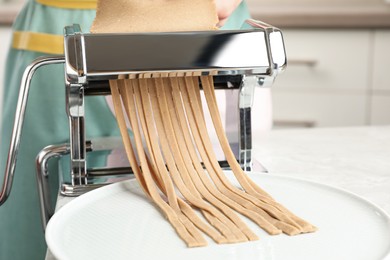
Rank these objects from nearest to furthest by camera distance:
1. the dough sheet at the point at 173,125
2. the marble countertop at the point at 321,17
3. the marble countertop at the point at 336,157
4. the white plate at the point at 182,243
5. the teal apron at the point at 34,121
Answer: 1. the white plate at the point at 182,243
2. the dough sheet at the point at 173,125
3. the marble countertop at the point at 336,157
4. the teal apron at the point at 34,121
5. the marble countertop at the point at 321,17

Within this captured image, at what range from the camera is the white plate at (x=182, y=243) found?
1.75 ft

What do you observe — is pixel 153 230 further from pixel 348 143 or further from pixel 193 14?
pixel 348 143

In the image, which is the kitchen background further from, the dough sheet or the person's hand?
the dough sheet

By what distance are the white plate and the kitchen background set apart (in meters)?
1.38

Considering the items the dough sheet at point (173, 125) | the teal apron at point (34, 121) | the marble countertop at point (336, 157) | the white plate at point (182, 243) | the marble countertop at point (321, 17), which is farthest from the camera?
the marble countertop at point (321, 17)

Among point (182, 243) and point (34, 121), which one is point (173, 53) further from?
point (34, 121)

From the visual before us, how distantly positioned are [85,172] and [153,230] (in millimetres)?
157

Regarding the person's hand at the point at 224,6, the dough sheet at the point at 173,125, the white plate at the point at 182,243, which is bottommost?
the white plate at the point at 182,243

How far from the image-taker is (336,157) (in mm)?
897

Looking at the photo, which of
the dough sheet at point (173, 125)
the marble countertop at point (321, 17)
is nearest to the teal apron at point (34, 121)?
the dough sheet at point (173, 125)

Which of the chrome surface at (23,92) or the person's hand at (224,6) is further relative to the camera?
the person's hand at (224,6)

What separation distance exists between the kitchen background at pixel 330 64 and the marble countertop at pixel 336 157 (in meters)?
0.98

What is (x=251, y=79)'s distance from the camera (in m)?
0.73

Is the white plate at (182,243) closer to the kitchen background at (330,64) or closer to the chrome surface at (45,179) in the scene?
the chrome surface at (45,179)
